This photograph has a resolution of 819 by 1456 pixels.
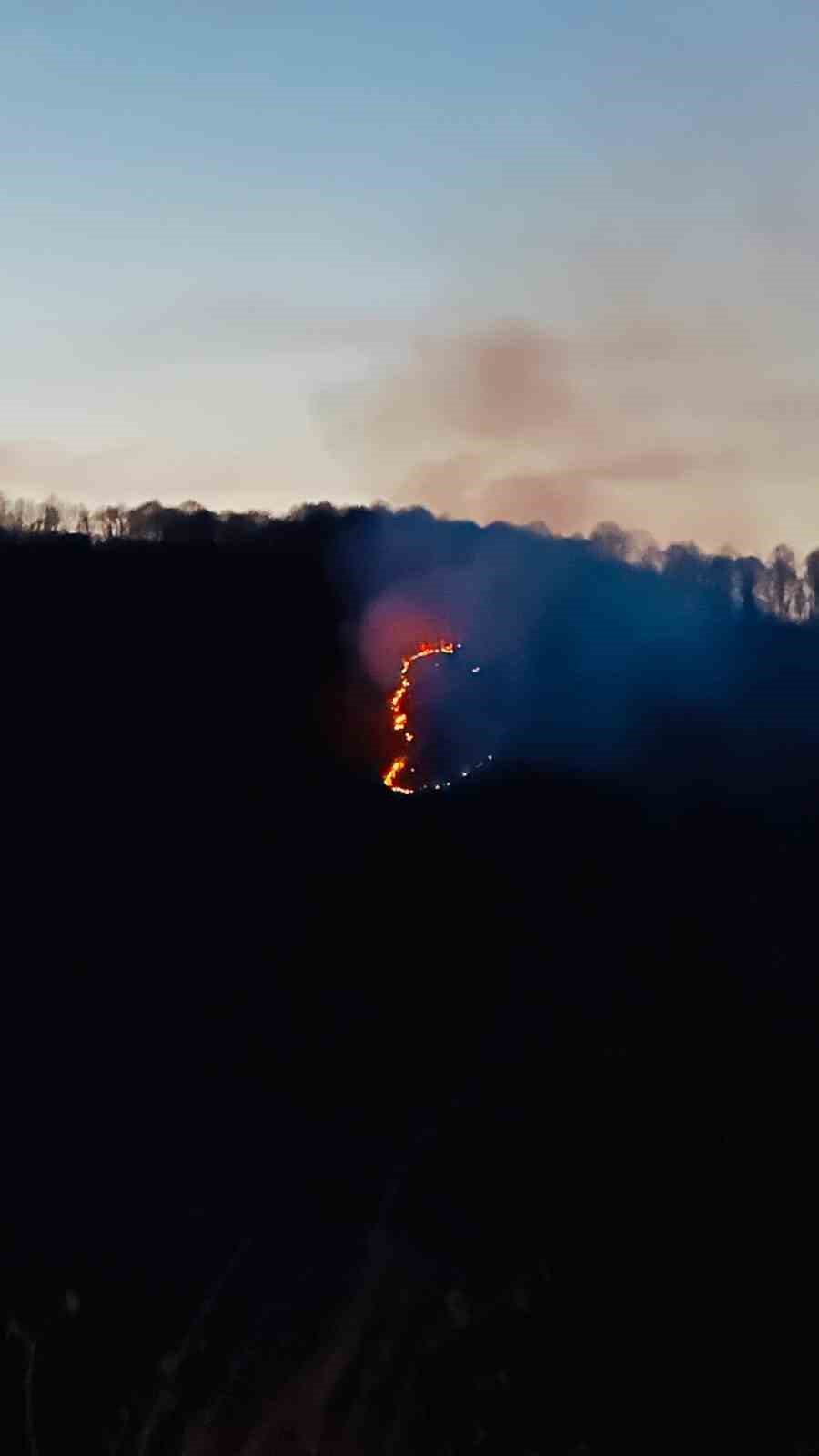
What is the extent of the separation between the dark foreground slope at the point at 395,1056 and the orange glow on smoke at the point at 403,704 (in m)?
0.73

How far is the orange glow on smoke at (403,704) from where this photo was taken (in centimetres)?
5191

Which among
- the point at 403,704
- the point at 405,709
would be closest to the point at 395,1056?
the point at 405,709

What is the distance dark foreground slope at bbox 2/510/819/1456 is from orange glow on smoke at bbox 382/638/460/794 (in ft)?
2.40

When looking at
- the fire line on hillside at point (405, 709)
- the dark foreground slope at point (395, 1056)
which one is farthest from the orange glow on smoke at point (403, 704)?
the dark foreground slope at point (395, 1056)

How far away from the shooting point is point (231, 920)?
1748 inches

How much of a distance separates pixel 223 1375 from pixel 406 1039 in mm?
10889

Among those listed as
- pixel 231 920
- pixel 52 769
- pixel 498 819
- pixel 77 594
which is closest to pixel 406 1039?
pixel 231 920

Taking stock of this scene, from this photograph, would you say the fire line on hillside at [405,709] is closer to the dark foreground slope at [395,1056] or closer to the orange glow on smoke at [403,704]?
the orange glow on smoke at [403,704]

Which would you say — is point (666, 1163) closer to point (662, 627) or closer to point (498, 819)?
point (498, 819)

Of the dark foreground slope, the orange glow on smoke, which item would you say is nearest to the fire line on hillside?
the orange glow on smoke

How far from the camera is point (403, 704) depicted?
56.7m

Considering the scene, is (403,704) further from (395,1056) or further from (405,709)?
(395,1056)

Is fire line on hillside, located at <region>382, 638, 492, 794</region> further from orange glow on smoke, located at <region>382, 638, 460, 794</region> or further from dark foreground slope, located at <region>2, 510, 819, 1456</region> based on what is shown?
dark foreground slope, located at <region>2, 510, 819, 1456</region>

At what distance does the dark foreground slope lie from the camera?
1220 inches
